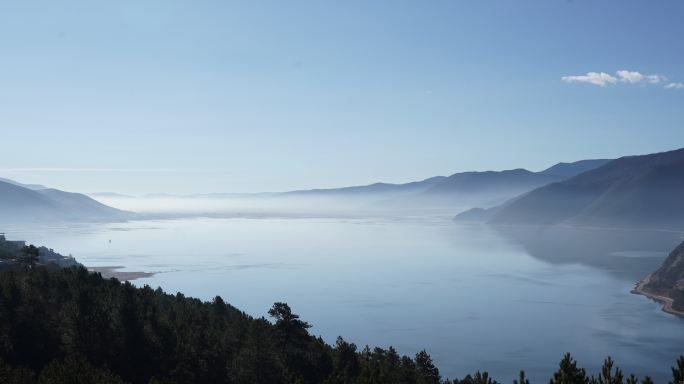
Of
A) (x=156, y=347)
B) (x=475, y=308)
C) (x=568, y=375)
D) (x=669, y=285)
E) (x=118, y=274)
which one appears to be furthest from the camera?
(x=118, y=274)

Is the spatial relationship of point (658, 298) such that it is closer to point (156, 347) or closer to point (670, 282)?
point (670, 282)

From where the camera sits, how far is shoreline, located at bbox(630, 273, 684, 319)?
11521 cm

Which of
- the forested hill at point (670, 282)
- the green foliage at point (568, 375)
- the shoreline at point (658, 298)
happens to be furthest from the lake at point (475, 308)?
the green foliage at point (568, 375)

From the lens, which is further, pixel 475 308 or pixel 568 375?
pixel 475 308

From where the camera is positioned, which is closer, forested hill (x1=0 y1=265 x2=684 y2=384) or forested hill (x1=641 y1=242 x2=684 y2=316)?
forested hill (x1=0 y1=265 x2=684 y2=384)

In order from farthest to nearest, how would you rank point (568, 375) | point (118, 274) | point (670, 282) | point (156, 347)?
point (118, 274) → point (670, 282) → point (156, 347) → point (568, 375)

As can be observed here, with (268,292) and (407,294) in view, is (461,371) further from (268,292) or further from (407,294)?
(268,292)

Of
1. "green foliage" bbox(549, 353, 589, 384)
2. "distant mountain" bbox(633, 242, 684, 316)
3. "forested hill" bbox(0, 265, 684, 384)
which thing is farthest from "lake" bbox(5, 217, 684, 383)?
"green foliage" bbox(549, 353, 589, 384)

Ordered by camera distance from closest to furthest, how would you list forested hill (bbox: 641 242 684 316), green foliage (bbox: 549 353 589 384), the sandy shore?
green foliage (bbox: 549 353 589 384), forested hill (bbox: 641 242 684 316), the sandy shore

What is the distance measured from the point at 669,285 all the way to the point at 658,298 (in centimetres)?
1088

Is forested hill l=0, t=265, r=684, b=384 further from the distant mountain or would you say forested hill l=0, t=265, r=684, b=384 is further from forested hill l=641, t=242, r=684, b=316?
forested hill l=641, t=242, r=684, b=316

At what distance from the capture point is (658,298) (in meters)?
130

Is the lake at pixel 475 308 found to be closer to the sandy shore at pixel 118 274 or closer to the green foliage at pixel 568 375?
the sandy shore at pixel 118 274

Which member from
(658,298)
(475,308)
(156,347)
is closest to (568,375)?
(156,347)
